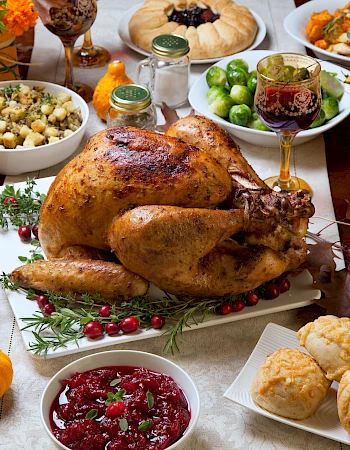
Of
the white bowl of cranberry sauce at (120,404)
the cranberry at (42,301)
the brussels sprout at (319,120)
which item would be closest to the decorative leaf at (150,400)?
the white bowl of cranberry sauce at (120,404)

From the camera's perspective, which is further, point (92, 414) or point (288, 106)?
point (288, 106)

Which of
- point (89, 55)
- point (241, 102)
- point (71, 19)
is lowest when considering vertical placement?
point (89, 55)

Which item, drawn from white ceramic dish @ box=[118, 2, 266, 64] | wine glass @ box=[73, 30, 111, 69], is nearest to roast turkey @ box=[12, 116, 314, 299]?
white ceramic dish @ box=[118, 2, 266, 64]

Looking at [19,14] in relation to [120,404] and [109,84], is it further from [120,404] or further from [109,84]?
[120,404]

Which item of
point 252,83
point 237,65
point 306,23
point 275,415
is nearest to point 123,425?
point 275,415

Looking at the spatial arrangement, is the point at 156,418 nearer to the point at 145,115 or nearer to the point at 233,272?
the point at 233,272

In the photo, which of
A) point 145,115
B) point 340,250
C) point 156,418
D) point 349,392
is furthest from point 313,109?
point 156,418

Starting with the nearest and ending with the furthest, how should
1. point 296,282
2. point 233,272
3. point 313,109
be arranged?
1. point 233,272
2. point 296,282
3. point 313,109

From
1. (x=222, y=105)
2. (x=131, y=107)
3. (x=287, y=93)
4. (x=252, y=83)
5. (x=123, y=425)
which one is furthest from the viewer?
(x=252, y=83)
